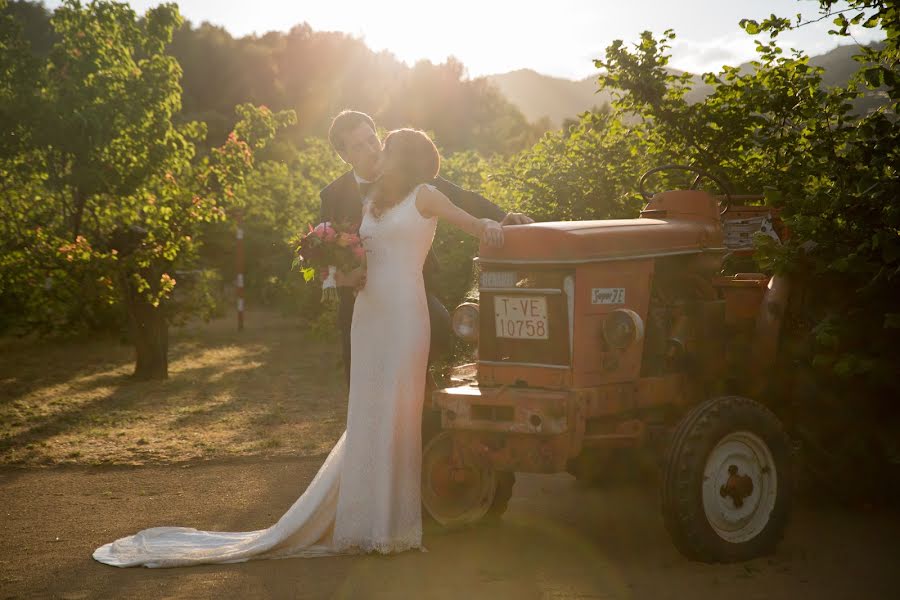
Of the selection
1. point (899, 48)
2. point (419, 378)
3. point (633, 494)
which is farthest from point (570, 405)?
point (899, 48)

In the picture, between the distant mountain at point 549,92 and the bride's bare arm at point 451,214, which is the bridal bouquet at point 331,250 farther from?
the distant mountain at point 549,92

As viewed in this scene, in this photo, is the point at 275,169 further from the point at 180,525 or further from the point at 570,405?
the point at 570,405

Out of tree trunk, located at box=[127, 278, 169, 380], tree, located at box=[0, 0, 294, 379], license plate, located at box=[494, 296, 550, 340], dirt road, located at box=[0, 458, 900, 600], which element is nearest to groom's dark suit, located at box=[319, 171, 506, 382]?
license plate, located at box=[494, 296, 550, 340]

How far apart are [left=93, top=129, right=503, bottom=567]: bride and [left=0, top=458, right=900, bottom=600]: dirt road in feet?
0.55

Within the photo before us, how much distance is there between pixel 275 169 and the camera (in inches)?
895

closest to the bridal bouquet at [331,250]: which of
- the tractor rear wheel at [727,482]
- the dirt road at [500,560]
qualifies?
the dirt road at [500,560]

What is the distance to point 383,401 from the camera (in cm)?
534

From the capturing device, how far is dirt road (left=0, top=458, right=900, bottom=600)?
4.50 meters

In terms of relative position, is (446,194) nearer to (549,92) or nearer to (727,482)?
(727,482)

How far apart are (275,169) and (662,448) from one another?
61.6ft

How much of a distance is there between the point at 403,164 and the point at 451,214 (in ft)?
1.21

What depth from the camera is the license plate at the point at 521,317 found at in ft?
16.5

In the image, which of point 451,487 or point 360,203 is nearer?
point 451,487

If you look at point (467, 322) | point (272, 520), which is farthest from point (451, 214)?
point (272, 520)
